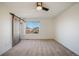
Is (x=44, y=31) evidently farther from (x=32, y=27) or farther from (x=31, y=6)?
(x=31, y=6)

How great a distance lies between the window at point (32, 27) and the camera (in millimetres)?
9300

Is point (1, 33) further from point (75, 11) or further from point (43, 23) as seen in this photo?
point (43, 23)

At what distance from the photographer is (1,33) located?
12.9ft

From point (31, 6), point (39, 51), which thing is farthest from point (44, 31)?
point (31, 6)

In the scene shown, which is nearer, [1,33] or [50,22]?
[1,33]

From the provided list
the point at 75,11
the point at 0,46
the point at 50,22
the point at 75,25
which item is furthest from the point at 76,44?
the point at 50,22

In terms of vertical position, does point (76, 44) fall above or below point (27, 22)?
below

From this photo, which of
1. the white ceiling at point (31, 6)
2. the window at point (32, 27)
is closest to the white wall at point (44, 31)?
the window at point (32, 27)

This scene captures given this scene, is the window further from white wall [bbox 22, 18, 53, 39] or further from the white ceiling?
the white ceiling

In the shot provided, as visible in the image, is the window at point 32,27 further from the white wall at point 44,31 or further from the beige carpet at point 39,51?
the beige carpet at point 39,51

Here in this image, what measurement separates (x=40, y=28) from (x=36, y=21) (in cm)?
68

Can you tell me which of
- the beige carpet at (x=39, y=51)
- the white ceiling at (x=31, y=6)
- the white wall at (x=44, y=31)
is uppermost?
the white ceiling at (x=31, y=6)

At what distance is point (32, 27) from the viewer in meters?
9.37

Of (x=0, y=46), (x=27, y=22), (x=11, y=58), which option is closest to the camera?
(x=11, y=58)
